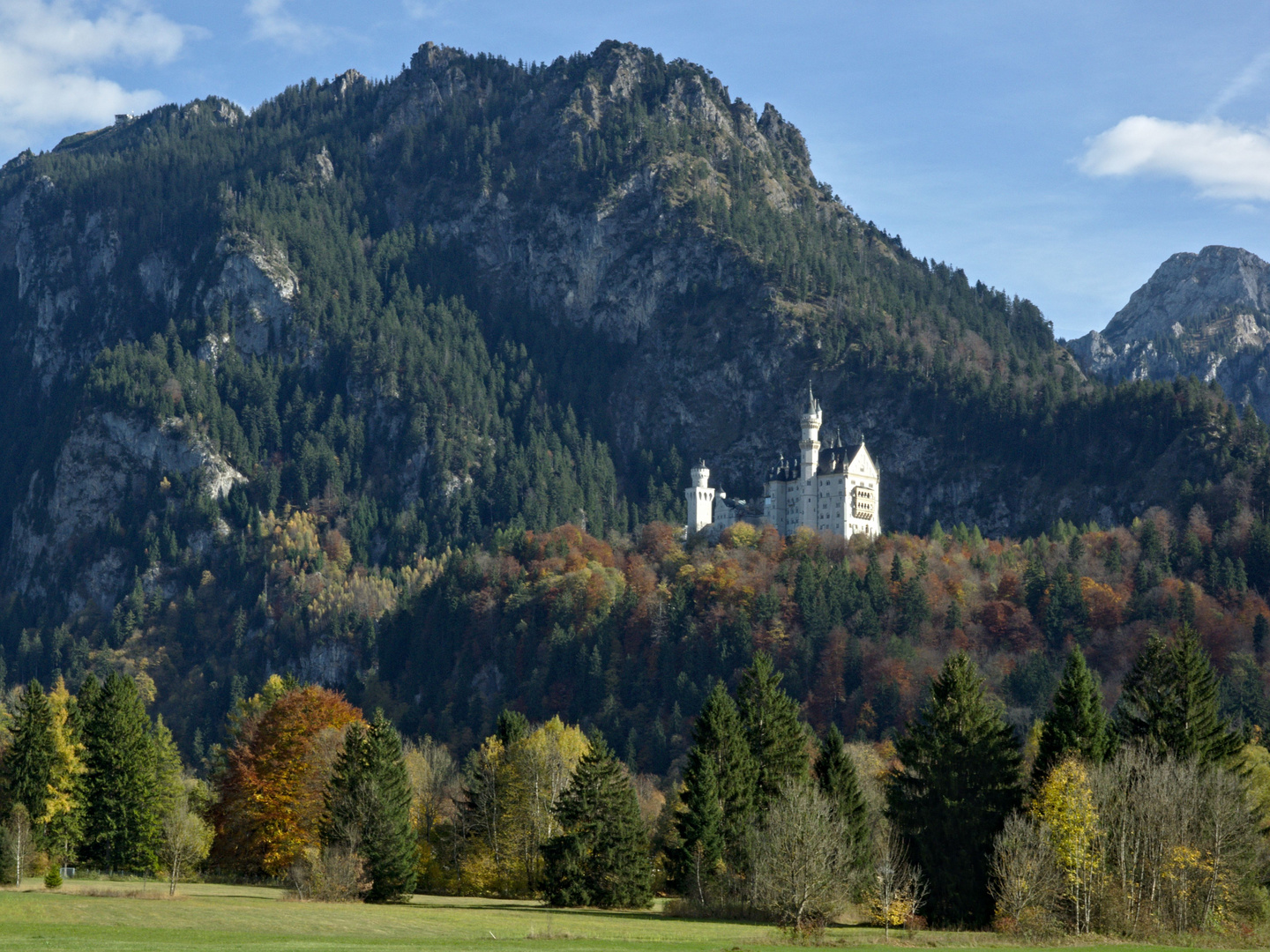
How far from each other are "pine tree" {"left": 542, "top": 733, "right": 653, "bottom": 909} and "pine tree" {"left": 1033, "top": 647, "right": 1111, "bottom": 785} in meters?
20.4

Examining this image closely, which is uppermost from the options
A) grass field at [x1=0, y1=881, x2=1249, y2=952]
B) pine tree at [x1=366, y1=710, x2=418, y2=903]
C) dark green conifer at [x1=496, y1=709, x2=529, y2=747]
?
dark green conifer at [x1=496, y1=709, x2=529, y2=747]

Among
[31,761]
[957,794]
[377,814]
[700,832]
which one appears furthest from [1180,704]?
[31,761]

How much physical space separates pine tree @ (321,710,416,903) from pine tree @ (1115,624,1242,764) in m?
35.7

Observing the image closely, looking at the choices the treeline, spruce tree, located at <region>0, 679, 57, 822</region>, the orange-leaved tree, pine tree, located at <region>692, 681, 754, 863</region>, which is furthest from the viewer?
the orange-leaved tree

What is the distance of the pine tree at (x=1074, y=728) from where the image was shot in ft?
246

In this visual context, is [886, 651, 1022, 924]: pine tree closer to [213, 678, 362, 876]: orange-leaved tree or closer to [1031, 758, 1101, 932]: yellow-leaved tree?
[1031, 758, 1101, 932]: yellow-leaved tree

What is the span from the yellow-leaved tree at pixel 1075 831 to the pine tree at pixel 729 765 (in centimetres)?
1781

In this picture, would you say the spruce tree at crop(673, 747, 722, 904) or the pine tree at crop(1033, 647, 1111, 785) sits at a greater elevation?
the pine tree at crop(1033, 647, 1111, 785)

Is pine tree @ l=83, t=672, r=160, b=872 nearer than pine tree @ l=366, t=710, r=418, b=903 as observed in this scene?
No

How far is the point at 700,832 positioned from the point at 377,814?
52.8 ft

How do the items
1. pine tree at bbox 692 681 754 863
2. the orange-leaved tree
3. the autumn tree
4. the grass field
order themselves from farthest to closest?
the orange-leaved tree, the autumn tree, pine tree at bbox 692 681 754 863, the grass field

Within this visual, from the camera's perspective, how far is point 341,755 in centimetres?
9362

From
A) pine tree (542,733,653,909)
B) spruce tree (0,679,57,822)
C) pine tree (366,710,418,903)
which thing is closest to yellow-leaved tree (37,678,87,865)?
spruce tree (0,679,57,822)

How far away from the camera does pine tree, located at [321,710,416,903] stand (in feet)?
285
